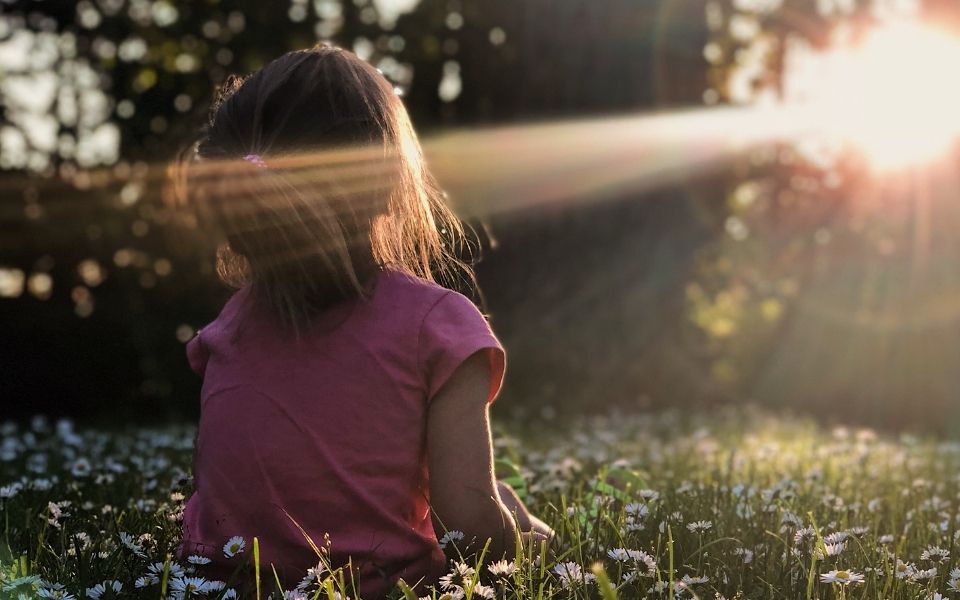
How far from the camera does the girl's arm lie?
1987mm

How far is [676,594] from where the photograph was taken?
2.05 m

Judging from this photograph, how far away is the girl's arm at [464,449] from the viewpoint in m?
1.99

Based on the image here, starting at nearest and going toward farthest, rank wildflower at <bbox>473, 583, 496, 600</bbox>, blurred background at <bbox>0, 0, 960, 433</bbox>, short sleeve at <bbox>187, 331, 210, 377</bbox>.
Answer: wildflower at <bbox>473, 583, 496, 600</bbox> → short sleeve at <bbox>187, 331, 210, 377</bbox> → blurred background at <bbox>0, 0, 960, 433</bbox>

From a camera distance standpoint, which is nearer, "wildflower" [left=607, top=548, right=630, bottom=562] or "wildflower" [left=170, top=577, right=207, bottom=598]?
"wildflower" [left=170, top=577, right=207, bottom=598]

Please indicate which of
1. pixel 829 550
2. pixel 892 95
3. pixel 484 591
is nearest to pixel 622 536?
pixel 829 550

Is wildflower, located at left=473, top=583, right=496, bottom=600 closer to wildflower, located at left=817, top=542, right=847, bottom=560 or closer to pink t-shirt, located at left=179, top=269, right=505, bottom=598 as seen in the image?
pink t-shirt, located at left=179, top=269, right=505, bottom=598

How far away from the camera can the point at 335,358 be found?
2053mm

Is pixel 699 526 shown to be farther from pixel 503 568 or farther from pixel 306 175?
pixel 306 175

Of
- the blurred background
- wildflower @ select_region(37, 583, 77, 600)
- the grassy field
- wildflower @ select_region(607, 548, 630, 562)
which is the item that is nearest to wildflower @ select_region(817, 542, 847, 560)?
the grassy field

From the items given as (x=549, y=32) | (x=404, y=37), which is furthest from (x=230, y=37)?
(x=549, y=32)

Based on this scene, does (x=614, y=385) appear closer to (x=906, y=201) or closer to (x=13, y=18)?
(x=906, y=201)

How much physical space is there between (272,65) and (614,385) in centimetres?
1007

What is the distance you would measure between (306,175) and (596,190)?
1014 centimetres

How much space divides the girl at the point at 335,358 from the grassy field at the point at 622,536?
10cm
